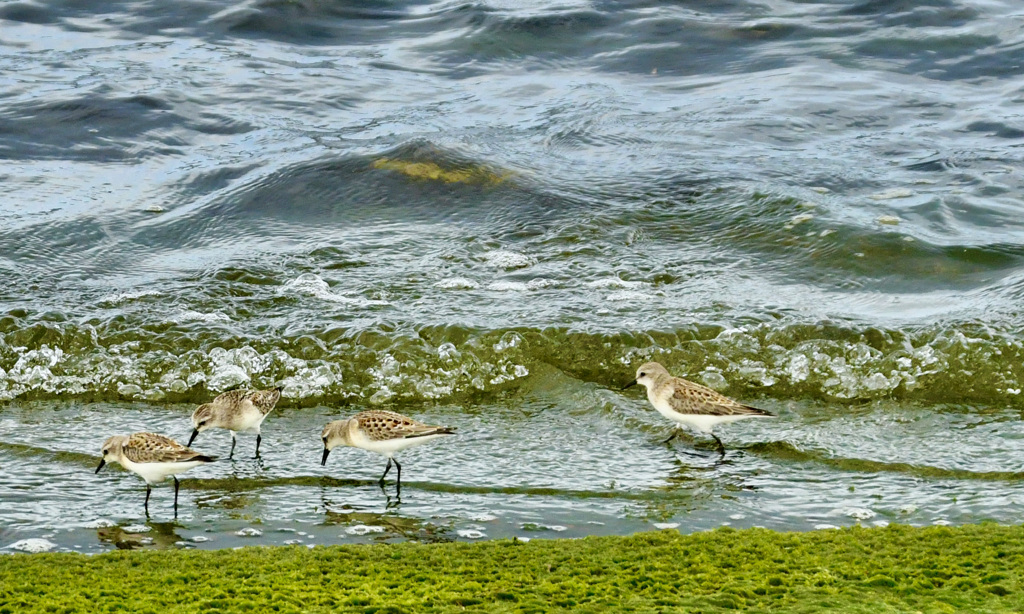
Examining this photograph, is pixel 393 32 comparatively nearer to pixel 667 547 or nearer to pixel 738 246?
pixel 738 246

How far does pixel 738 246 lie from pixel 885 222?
4.99 feet

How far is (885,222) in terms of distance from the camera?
1155cm

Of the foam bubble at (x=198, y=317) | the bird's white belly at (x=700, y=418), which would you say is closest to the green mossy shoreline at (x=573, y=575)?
the bird's white belly at (x=700, y=418)

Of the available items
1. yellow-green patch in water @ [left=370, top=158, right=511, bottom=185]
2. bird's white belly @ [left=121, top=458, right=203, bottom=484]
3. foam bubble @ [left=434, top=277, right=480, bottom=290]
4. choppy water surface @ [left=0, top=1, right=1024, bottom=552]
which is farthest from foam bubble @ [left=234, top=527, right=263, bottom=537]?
yellow-green patch in water @ [left=370, top=158, right=511, bottom=185]

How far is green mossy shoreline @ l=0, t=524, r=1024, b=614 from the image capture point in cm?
420

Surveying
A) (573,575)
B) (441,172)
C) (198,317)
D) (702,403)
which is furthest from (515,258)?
(573,575)

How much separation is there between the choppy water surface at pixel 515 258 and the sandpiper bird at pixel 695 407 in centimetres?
22

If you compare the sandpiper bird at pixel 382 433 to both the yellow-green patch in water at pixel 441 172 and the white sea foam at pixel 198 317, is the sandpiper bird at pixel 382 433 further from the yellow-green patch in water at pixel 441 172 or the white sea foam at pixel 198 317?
the yellow-green patch in water at pixel 441 172

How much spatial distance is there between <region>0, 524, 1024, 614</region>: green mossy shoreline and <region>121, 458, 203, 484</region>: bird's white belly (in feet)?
3.95

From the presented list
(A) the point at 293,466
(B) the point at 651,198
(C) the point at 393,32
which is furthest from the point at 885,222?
(C) the point at 393,32

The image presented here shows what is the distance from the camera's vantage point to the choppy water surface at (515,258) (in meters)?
6.95

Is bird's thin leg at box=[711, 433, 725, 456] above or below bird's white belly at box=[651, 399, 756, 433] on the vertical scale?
below

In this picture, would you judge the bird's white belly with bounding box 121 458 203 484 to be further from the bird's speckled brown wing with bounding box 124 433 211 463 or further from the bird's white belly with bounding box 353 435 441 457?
the bird's white belly with bounding box 353 435 441 457

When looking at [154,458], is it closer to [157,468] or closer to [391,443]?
[157,468]
